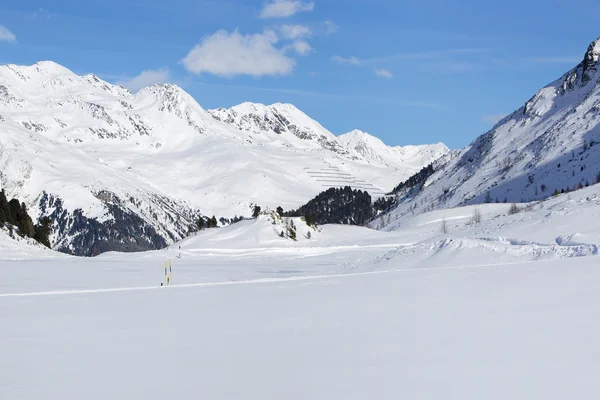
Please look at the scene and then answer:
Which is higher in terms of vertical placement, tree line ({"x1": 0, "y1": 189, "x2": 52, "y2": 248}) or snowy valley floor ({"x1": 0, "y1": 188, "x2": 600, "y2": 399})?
tree line ({"x1": 0, "y1": 189, "x2": 52, "y2": 248})

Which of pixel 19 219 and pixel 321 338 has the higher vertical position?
pixel 19 219

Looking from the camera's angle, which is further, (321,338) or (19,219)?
(19,219)

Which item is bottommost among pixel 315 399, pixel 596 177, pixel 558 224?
pixel 315 399

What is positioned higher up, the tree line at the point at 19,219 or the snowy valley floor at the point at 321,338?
the tree line at the point at 19,219

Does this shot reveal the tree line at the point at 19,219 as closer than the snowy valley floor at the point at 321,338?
No

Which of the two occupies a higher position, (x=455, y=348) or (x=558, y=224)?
(x=558, y=224)

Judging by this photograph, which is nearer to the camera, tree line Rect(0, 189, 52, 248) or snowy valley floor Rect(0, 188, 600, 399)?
snowy valley floor Rect(0, 188, 600, 399)

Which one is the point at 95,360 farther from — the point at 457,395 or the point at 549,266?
the point at 549,266

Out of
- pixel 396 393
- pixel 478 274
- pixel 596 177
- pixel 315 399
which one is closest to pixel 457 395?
pixel 396 393

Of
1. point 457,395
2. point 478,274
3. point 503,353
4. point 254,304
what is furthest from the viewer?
point 478,274

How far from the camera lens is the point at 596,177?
189 meters

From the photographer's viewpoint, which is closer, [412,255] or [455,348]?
[455,348]

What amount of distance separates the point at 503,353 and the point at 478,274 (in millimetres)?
13957

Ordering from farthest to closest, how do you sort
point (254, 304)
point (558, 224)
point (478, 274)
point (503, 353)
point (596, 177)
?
point (596, 177) < point (558, 224) < point (478, 274) < point (254, 304) < point (503, 353)
